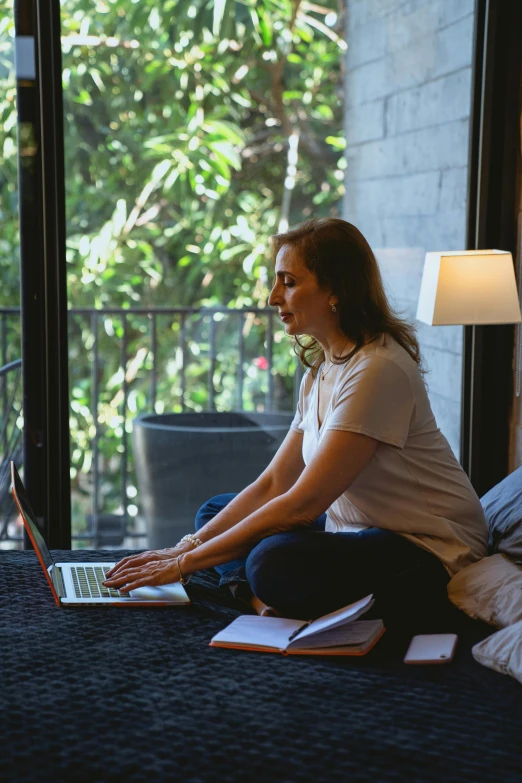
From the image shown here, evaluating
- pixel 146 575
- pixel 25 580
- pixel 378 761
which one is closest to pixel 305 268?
pixel 146 575

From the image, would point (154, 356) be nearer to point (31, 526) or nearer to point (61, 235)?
point (61, 235)

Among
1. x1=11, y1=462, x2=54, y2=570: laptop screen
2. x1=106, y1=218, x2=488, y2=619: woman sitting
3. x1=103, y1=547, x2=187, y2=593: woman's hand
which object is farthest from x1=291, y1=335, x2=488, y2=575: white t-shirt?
x1=11, y1=462, x2=54, y2=570: laptop screen

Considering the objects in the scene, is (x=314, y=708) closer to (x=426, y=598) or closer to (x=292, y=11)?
(x=426, y=598)

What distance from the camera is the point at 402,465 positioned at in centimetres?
201

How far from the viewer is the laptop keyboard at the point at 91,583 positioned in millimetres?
1984

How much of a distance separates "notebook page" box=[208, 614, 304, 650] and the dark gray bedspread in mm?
32

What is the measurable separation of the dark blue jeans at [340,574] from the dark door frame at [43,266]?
A: 3.66 ft

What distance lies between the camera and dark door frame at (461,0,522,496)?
9.60 ft

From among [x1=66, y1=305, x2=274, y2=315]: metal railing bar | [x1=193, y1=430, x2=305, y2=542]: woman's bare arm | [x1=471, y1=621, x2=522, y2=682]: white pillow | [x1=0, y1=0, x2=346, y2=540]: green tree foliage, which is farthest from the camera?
[x1=66, y1=305, x2=274, y2=315]: metal railing bar

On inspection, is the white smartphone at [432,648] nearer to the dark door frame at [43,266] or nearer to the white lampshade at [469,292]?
the white lampshade at [469,292]

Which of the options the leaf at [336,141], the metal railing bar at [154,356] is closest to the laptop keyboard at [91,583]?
the metal railing bar at [154,356]

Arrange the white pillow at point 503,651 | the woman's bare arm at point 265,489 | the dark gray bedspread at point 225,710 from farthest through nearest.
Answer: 1. the woman's bare arm at point 265,489
2. the white pillow at point 503,651
3. the dark gray bedspread at point 225,710

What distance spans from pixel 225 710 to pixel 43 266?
1.70 m

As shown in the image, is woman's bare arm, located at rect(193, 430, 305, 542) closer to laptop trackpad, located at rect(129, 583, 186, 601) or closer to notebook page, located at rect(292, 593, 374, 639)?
laptop trackpad, located at rect(129, 583, 186, 601)
